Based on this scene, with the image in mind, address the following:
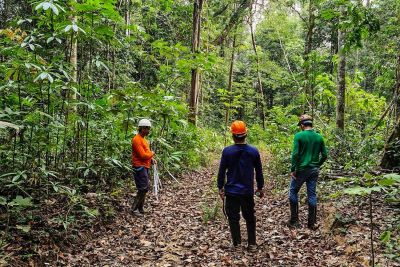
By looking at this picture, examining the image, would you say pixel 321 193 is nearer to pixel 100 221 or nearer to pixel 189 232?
pixel 189 232

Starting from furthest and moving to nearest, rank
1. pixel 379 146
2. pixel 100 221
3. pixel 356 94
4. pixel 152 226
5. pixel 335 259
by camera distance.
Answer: pixel 356 94, pixel 379 146, pixel 152 226, pixel 100 221, pixel 335 259

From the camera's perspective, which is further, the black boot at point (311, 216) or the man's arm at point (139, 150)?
the man's arm at point (139, 150)

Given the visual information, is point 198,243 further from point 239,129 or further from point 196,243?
point 239,129

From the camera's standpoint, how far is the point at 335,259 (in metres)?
5.27

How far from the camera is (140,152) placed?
7.89 meters

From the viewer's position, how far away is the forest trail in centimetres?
555

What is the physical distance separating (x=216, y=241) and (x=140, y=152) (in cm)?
266

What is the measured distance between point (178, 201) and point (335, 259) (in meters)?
5.05

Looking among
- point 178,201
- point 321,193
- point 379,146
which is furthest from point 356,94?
point 178,201

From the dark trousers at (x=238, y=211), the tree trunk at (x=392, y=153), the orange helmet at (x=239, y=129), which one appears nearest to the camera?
the orange helmet at (x=239, y=129)

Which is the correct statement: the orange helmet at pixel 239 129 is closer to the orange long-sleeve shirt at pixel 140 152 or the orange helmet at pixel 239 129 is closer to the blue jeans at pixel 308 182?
the blue jeans at pixel 308 182

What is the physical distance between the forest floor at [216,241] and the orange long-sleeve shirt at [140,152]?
1.12m

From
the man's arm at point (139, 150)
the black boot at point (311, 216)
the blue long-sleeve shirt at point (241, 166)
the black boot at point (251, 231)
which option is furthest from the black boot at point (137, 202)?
the black boot at point (311, 216)

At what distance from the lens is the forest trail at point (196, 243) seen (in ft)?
18.2
